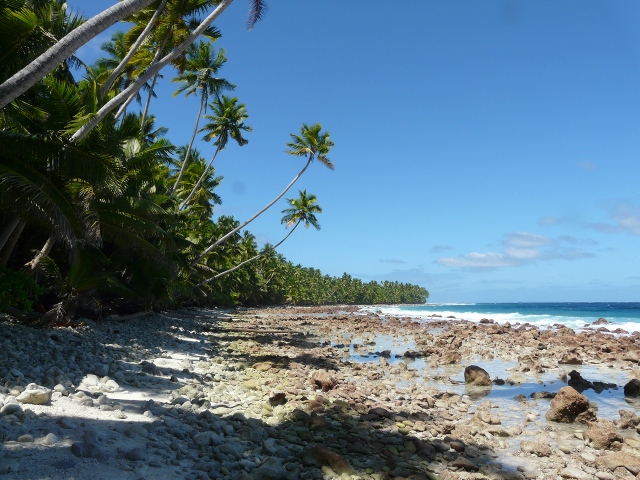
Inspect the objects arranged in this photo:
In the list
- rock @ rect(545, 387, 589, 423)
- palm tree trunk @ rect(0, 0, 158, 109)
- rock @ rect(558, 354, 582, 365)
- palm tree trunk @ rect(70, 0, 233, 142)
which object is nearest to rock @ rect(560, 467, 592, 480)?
rock @ rect(545, 387, 589, 423)

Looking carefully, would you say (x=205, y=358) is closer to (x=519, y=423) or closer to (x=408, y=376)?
(x=408, y=376)

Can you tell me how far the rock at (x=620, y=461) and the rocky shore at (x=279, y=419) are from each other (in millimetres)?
17

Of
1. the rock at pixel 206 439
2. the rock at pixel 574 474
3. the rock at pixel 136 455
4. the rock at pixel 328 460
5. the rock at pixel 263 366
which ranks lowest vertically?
the rock at pixel 574 474

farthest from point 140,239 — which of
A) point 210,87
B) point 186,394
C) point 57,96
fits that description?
point 210,87

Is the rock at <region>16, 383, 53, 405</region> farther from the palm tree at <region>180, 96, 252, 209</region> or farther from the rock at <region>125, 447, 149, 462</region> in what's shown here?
the palm tree at <region>180, 96, 252, 209</region>

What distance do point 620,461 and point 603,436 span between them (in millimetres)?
831

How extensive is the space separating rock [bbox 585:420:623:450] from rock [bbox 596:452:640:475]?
48 cm

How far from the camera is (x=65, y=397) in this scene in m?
5.88

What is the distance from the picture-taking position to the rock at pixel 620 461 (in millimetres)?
5895

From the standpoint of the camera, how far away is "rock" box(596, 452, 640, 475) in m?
5.89

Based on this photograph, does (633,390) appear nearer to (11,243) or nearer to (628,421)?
(628,421)

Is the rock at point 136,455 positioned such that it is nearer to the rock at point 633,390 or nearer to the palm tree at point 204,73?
the rock at point 633,390

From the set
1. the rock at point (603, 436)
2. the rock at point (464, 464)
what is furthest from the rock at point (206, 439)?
the rock at point (603, 436)

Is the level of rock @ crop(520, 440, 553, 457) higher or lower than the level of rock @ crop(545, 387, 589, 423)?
lower
